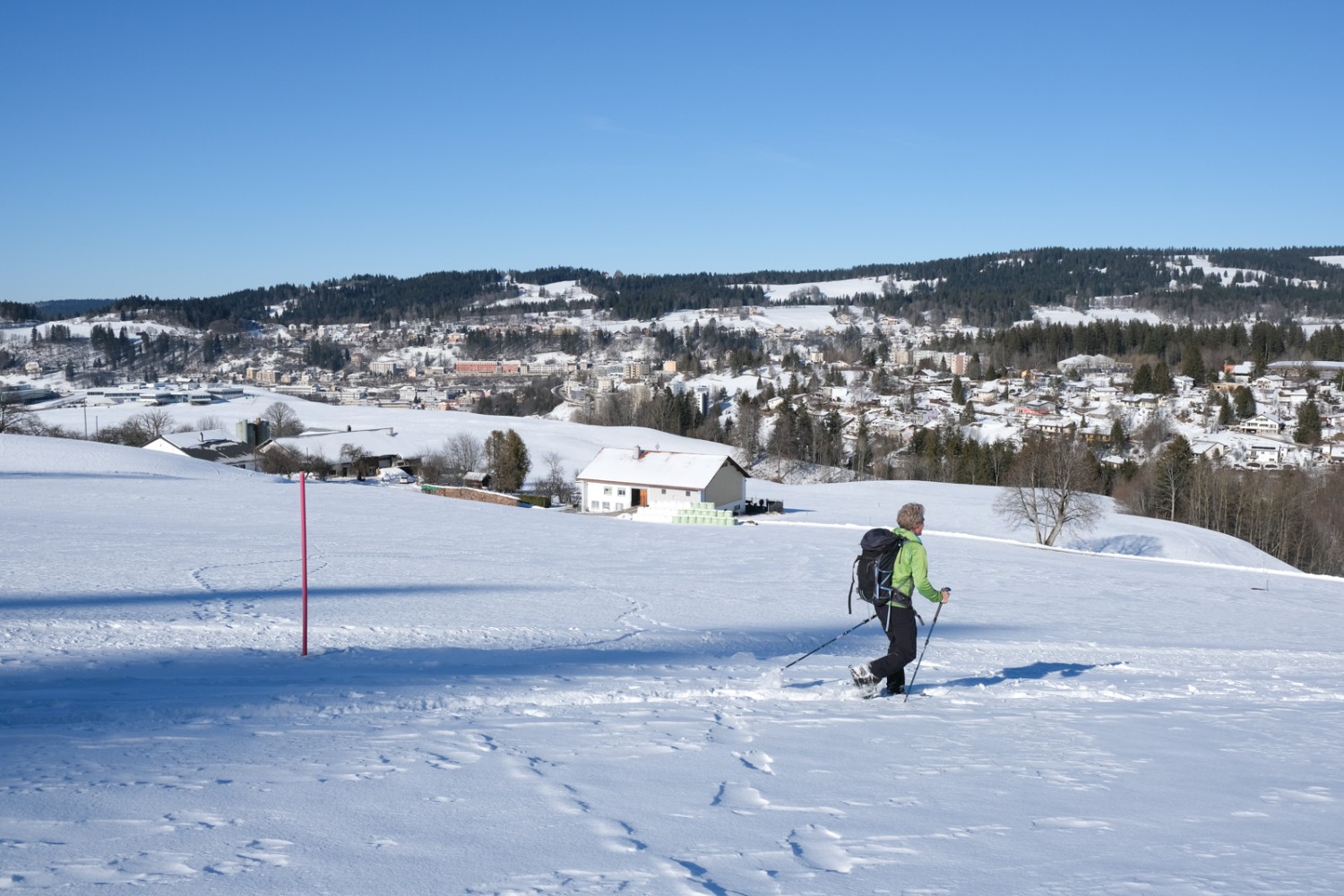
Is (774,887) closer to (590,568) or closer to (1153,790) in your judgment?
(1153,790)

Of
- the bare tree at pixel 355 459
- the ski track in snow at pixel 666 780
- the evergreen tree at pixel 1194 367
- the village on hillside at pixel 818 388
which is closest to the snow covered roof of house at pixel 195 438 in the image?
the bare tree at pixel 355 459

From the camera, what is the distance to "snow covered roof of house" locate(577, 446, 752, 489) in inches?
1796

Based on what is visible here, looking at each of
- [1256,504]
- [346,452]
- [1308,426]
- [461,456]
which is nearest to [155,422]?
[346,452]

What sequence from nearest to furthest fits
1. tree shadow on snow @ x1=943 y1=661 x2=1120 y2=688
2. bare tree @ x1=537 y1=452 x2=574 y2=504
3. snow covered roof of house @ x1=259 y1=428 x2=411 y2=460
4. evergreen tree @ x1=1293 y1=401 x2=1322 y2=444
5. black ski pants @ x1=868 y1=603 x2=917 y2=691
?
black ski pants @ x1=868 y1=603 x2=917 y2=691, tree shadow on snow @ x1=943 y1=661 x2=1120 y2=688, bare tree @ x1=537 y1=452 x2=574 y2=504, snow covered roof of house @ x1=259 y1=428 x2=411 y2=460, evergreen tree @ x1=1293 y1=401 x2=1322 y2=444

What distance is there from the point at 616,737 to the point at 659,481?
4016 centimetres

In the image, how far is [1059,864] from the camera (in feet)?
12.6

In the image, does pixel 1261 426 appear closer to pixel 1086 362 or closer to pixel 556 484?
pixel 1086 362

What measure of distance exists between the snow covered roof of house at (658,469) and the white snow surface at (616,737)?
30.0 m

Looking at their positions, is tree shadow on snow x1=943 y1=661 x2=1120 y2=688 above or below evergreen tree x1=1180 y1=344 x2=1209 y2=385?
below

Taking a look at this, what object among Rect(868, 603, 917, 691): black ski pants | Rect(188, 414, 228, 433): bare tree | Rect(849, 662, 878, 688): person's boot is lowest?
Rect(849, 662, 878, 688): person's boot

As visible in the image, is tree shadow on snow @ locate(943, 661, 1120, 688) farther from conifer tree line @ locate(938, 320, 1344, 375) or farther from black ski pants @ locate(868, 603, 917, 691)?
conifer tree line @ locate(938, 320, 1344, 375)

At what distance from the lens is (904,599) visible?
23.7ft

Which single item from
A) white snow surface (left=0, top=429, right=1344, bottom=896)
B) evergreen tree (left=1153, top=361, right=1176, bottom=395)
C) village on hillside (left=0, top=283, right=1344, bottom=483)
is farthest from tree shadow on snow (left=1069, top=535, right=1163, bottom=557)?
evergreen tree (left=1153, top=361, right=1176, bottom=395)

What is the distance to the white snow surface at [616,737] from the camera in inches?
145
